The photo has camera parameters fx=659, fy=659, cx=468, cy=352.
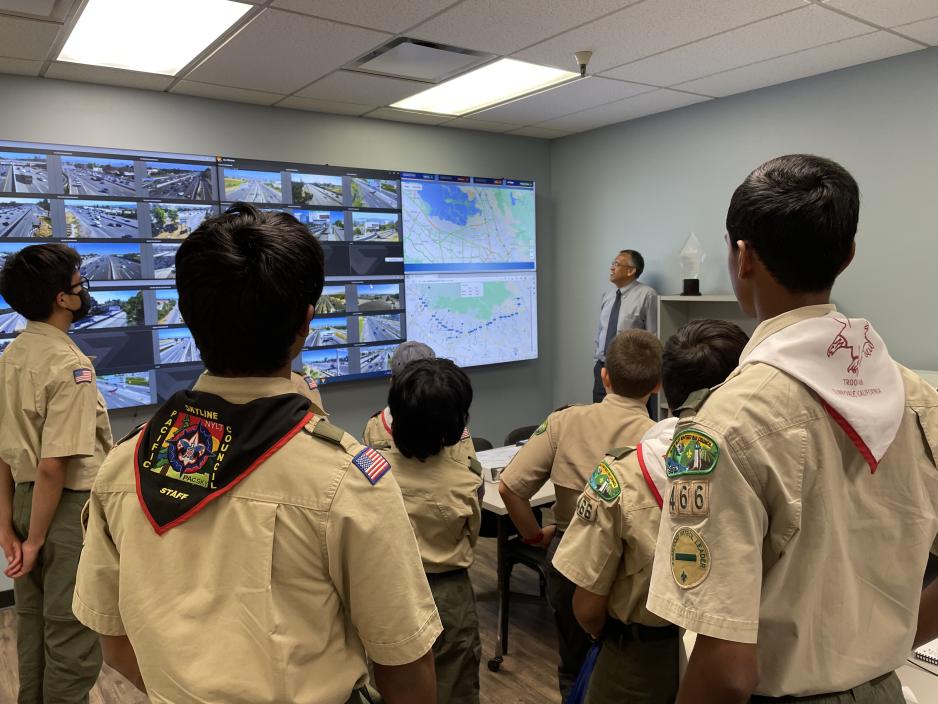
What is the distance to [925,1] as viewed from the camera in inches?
110

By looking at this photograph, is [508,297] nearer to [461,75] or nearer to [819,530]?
[461,75]

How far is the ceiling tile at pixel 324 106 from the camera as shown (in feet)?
13.3

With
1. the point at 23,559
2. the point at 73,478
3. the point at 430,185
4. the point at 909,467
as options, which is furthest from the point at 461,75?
the point at 909,467

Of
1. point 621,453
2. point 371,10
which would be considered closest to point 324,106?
point 371,10

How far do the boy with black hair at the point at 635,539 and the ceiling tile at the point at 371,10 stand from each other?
6.34ft

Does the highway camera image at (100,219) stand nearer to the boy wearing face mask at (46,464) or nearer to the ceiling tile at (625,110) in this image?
the boy wearing face mask at (46,464)

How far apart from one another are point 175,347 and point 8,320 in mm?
821

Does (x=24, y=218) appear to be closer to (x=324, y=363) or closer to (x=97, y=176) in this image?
(x=97, y=176)

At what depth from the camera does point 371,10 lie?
2709 mm

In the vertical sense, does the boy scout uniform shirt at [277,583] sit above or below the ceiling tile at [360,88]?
below

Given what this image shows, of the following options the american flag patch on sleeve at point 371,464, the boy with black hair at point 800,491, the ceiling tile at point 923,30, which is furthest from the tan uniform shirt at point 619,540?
the ceiling tile at point 923,30

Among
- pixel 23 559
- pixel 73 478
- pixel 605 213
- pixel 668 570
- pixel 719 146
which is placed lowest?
pixel 23 559

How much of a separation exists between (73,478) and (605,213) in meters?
4.15

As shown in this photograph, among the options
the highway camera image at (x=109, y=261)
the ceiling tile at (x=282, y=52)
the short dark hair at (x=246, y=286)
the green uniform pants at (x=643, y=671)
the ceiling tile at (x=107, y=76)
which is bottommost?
the green uniform pants at (x=643, y=671)
